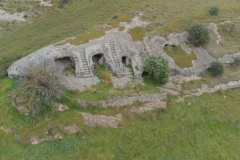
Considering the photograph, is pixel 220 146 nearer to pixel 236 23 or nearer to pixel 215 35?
pixel 215 35

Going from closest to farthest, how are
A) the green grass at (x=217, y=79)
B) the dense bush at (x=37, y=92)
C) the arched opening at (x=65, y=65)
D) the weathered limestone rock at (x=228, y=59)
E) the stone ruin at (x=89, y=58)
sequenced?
the dense bush at (x=37, y=92) → the stone ruin at (x=89, y=58) → the arched opening at (x=65, y=65) → the green grass at (x=217, y=79) → the weathered limestone rock at (x=228, y=59)

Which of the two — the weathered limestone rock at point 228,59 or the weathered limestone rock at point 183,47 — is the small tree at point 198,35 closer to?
the weathered limestone rock at point 183,47

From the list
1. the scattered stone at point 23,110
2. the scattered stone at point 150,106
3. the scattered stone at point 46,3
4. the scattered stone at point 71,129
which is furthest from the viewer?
the scattered stone at point 46,3

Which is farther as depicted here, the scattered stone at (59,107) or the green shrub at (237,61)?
the green shrub at (237,61)

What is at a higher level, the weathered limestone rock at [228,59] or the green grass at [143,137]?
the weathered limestone rock at [228,59]

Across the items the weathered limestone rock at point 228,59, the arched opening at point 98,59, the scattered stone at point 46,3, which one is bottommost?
the weathered limestone rock at point 228,59

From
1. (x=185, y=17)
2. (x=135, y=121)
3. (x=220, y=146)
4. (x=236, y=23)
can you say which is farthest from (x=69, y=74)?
(x=236, y=23)

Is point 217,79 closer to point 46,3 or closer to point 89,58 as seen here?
point 89,58

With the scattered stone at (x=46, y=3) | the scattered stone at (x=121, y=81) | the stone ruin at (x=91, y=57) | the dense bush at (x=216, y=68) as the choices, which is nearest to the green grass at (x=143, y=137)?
the scattered stone at (x=121, y=81)
